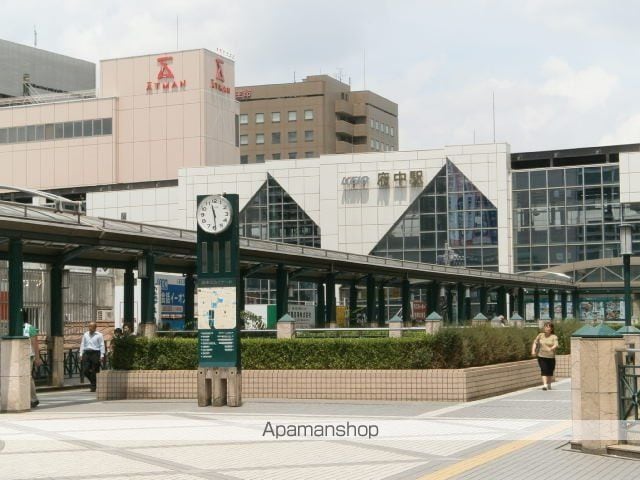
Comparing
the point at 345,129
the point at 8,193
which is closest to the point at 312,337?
the point at 8,193

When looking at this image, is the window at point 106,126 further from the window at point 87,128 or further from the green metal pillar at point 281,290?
the green metal pillar at point 281,290

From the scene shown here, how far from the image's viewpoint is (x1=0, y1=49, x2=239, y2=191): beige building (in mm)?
99750

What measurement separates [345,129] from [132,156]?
46.1 metres

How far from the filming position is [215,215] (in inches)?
896

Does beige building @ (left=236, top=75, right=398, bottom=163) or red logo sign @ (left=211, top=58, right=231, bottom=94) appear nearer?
red logo sign @ (left=211, top=58, right=231, bottom=94)

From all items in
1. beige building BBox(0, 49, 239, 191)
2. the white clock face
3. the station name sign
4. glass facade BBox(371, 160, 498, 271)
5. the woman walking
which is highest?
beige building BBox(0, 49, 239, 191)

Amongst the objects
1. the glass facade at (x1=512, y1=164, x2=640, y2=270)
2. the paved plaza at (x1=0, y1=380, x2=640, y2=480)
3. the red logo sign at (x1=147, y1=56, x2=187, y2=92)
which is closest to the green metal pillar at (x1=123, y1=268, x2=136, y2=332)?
the paved plaza at (x1=0, y1=380, x2=640, y2=480)

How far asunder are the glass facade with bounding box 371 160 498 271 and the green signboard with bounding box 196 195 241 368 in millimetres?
68055

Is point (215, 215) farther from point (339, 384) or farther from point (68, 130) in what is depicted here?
point (68, 130)

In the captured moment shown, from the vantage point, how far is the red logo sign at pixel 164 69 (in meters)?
100

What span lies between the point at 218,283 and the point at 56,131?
84923mm

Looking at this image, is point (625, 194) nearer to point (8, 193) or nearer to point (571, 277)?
point (571, 277)

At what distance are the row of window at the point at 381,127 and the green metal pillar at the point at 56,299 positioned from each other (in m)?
113

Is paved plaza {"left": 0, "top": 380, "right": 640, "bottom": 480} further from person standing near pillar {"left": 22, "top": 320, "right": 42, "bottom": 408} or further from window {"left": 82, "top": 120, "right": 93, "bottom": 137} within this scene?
window {"left": 82, "top": 120, "right": 93, "bottom": 137}
